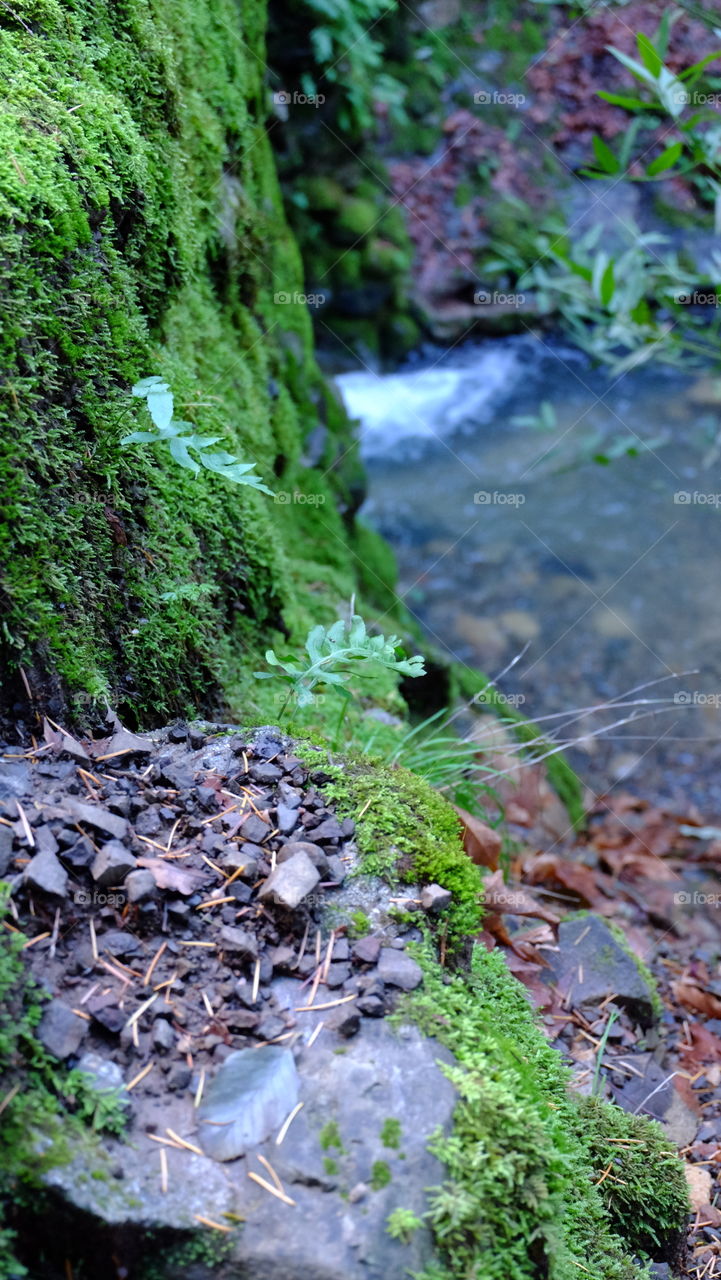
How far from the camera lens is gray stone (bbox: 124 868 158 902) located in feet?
5.15

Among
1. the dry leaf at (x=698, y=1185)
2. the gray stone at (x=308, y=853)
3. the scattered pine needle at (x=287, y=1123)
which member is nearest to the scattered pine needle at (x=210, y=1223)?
the scattered pine needle at (x=287, y=1123)

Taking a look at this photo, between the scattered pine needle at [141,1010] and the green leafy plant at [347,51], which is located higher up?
the green leafy plant at [347,51]

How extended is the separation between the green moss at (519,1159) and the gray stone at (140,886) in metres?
0.52

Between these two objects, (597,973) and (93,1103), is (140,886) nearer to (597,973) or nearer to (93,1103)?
(93,1103)

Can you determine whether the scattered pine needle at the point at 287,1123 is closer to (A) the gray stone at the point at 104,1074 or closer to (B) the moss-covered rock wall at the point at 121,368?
(A) the gray stone at the point at 104,1074

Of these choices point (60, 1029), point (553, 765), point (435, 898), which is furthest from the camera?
point (553, 765)

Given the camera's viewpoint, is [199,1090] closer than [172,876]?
Yes

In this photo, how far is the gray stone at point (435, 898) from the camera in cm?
173

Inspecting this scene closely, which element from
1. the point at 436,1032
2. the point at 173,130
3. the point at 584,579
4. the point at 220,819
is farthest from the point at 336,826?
the point at 584,579

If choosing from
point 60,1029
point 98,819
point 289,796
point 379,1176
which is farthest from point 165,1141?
point 289,796

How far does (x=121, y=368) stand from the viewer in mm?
2115

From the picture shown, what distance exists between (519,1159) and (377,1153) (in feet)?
0.77

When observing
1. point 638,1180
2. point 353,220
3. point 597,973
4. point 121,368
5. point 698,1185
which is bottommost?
point 698,1185

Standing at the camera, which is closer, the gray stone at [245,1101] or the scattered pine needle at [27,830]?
the gray stone at [245,1101]
